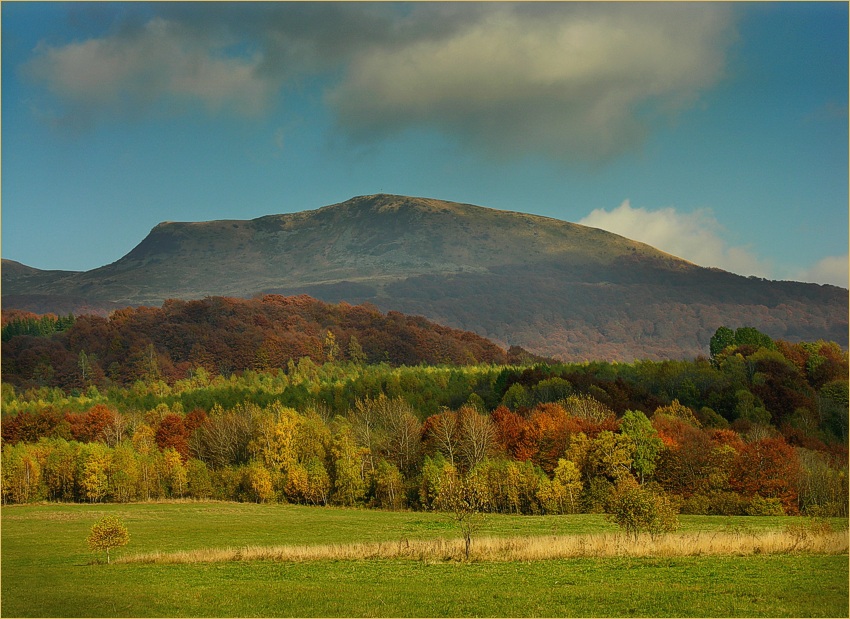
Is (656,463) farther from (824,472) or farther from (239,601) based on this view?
(239,601)

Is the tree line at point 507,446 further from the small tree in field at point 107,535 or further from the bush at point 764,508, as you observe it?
the small tree in field at point 107,535

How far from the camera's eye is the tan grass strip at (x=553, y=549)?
33188 millimetres

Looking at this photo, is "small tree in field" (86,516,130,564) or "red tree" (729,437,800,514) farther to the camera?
"red tree" (729,437,800,514)

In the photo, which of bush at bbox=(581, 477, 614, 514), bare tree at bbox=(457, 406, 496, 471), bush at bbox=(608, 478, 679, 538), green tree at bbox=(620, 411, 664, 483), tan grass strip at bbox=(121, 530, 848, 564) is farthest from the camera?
bare tree at bbox=(457, 406, 496, 471)

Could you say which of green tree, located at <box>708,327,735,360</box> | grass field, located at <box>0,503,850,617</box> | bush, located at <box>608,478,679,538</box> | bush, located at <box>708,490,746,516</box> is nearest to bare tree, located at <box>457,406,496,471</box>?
bush, located at <box>708,490,746,516</box>

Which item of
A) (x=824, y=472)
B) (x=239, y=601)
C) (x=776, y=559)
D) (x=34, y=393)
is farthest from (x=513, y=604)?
(x=34, y=393)

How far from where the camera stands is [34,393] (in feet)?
583

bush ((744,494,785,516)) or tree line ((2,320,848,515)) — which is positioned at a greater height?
tree line ((2,320,848,515))

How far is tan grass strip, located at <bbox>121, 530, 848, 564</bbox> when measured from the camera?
33.2m

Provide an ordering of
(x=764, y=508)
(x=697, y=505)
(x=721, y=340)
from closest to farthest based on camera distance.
Result: (x=764, y=508)
(x=697, y=505)
(x=721, y=340)

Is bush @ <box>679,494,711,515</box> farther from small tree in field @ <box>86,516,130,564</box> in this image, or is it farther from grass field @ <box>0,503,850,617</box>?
small tree in field @ <box>86,516,130,564</box>

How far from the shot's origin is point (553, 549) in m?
35.2

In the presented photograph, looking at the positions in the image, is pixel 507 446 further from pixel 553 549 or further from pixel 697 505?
pixel 553 549

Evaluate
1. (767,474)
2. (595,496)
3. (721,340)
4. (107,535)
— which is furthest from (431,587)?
(721,340)
